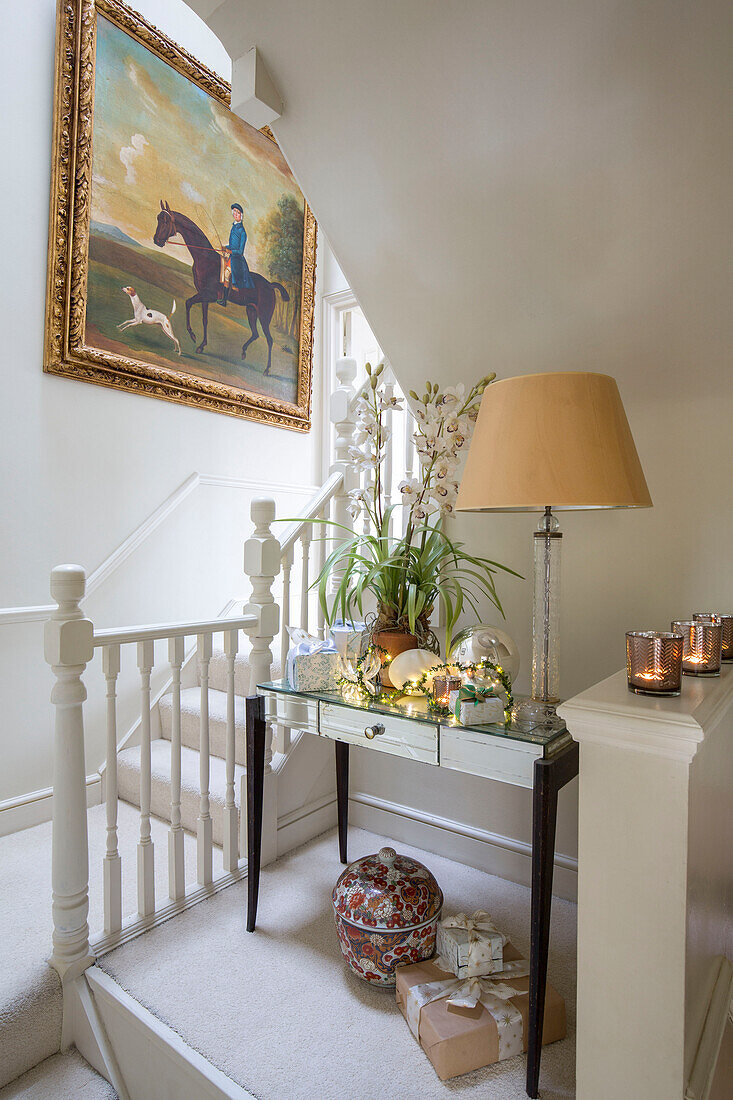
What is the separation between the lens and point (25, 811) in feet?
7.36

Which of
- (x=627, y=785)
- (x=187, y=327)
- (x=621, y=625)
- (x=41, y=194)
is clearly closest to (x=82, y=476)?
(x=187, y=327)

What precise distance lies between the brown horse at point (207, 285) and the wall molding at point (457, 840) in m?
2.14

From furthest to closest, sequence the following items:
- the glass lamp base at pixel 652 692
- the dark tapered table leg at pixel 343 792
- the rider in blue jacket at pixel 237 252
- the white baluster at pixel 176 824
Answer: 1. the rider in blue jacket at pixel 237 252
2. the dark tapered table leg at pixel 343 792
3. the white baluster at pixel 176 824
4. the glass lamp base at pixel 652 692

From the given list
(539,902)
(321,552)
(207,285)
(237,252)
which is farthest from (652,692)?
(237,252)

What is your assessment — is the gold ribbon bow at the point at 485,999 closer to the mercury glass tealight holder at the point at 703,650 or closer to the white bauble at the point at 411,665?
the white bauble at the point at 411,665

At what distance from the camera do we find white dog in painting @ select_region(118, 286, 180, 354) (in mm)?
2567

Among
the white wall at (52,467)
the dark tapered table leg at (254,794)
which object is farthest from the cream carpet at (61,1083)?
the white wall at (52,467)

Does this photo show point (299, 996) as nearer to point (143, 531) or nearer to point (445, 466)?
point (445, 466)

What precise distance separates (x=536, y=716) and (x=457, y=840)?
A: 93 cm

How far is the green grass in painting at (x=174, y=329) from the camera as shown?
2475 mm

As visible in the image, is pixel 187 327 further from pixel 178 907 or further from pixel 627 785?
pixel 627 785

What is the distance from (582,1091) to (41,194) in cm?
299

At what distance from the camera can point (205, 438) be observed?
296 cm

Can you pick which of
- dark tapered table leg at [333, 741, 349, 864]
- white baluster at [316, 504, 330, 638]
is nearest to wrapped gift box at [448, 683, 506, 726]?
Result: dark tapered table leg at [333, 741, 349, 864]
